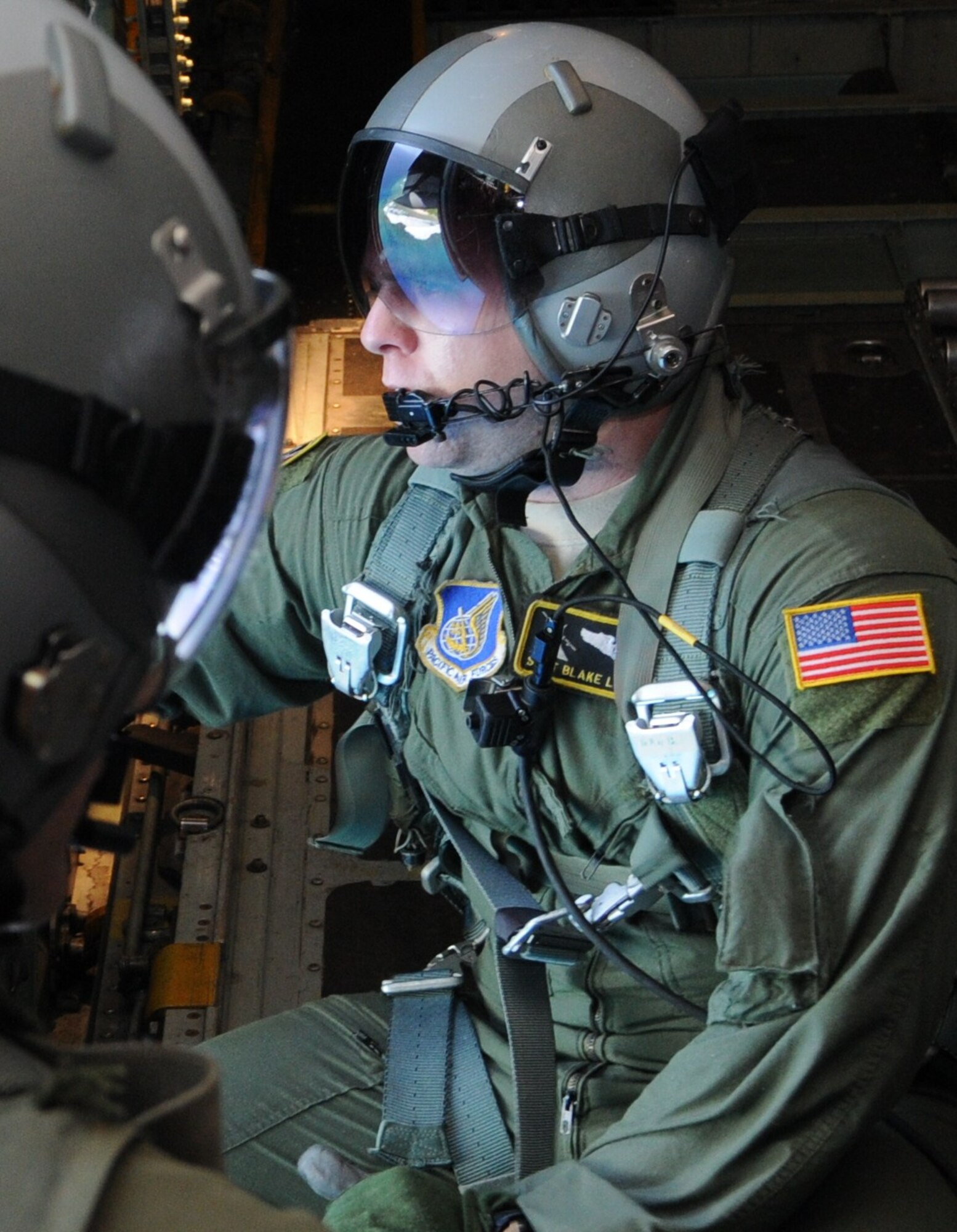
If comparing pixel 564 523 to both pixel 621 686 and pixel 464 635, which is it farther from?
pixel 621 686

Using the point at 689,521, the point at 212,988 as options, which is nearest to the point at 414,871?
the point at 212,988

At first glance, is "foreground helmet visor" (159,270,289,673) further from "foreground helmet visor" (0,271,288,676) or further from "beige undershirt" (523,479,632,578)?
"beige undershirt" (523,479,632,578)

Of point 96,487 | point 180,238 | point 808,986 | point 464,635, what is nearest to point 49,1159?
point 96,487

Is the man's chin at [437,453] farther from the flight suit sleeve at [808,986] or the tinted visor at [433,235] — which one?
the flight suit sleeve at [808,986]

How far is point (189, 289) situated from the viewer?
46.5 inches

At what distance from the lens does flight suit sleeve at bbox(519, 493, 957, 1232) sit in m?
1.99

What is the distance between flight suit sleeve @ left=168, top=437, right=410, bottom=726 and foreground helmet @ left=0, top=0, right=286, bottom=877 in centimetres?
142

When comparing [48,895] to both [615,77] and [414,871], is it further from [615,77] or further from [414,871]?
[414,871]

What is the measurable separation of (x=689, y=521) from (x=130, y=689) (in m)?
1.27

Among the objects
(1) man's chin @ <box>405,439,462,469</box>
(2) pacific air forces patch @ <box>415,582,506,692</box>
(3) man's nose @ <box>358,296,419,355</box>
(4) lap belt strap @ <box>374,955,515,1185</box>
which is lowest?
(4) lap belt strap @ <box>374,955,515,1185</box>

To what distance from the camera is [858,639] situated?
7.02 ft

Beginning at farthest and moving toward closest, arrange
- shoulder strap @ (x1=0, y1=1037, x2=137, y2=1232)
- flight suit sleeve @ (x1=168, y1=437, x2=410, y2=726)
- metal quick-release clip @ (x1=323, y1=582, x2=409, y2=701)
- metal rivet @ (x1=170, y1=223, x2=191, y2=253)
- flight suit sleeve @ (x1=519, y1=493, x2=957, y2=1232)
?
1. flight suit sleeve @ (x1=168, y1=437, x2=410, y2=726)
2. metal quick-release clip @ (x1=323, y1=582, x2=409, y2=701)
3. flight suit sleeve @ (x1=519, y1=493, x2=957, y2=1232)
4. metal rivet @ (x1=170, y1=223, x2=191, y2=253)
5. shoulder strap @ (x1=0, y1=1037, x2=137, y2=1232)

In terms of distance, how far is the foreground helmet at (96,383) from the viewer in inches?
43.1

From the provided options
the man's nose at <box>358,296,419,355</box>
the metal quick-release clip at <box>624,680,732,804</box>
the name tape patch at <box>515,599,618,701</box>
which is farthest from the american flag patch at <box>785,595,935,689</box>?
the man's nose at <box>358,296,419,355</box>
